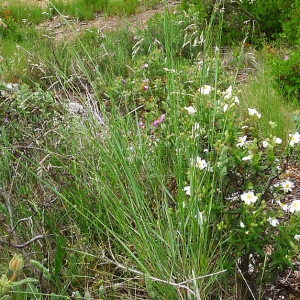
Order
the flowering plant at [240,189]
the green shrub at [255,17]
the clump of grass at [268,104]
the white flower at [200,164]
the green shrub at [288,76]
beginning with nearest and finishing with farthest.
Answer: the flowering plant at [240,189] → the white flower at [200,164] → the clump of grass at [268,104] → the green shrub at [288,76] → the green shrub at [255,17]

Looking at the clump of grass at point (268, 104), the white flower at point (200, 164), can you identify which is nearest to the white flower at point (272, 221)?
the white flower at point (200, 164)

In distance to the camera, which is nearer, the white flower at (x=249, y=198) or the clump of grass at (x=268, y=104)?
the white flower at (x=249, y=198)

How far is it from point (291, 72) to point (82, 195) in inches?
86.2

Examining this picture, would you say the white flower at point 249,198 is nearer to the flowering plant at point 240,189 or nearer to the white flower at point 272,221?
the flowering plant at point 240,189

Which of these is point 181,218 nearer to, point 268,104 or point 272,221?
point 272,221

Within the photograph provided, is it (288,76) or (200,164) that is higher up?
(200,164)

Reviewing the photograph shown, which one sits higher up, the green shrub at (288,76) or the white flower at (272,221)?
the white flower at (272,221)

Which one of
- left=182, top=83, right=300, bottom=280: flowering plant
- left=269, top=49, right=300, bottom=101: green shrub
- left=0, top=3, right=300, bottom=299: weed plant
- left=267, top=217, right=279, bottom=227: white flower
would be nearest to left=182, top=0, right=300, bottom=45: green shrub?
left=269, top=49, right=300, bottom=101: green shrub

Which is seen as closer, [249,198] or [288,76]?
[249,198]

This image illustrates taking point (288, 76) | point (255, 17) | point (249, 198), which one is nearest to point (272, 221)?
point (249, 198)

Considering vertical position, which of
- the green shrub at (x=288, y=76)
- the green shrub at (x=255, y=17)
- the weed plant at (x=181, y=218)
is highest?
the weed plant at (x=181, y=218)

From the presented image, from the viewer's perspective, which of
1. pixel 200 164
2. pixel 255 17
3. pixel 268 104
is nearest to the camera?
pixel 200 164

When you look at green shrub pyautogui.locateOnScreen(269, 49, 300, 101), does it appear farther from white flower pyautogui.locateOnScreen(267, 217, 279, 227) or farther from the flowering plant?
white flower pyautogui.locateOnScreen(267, 217, 279, 227)

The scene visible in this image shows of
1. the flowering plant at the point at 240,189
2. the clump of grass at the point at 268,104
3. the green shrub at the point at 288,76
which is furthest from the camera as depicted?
the green shrub at the point at 288,76
